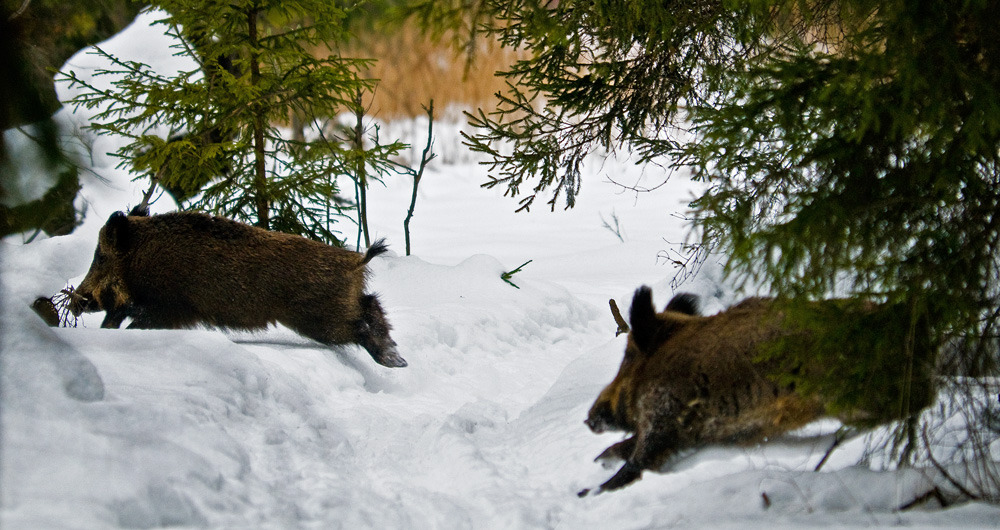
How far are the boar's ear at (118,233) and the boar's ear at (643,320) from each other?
4493 millimetres

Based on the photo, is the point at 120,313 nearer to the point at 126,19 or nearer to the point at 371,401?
the point at 371,401

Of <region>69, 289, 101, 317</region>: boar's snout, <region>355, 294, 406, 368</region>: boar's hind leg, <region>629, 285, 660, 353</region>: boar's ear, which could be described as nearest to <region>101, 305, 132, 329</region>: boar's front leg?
<region>69, 289, 101, 317</region>: boar's snout

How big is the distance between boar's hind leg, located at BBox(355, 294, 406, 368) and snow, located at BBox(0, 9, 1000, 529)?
0.13m

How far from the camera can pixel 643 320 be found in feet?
13.4

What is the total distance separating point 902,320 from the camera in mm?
3113

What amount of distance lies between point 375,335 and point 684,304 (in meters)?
2.92

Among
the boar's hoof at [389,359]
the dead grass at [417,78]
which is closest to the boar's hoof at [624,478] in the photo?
the boar's hoof at [389,359]

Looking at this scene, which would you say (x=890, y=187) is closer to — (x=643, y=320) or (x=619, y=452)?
(x=643, y=320)

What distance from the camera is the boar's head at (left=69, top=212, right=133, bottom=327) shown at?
6.29 m

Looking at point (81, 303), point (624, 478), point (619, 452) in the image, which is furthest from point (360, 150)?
point (624, 478)

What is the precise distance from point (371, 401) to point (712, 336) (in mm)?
2800

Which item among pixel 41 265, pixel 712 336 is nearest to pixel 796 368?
pixel 712 336

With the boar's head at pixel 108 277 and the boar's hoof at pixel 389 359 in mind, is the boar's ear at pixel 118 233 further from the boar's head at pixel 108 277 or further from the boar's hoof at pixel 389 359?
the boar's hoof at pixel 389 359

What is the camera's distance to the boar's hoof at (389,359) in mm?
6445
